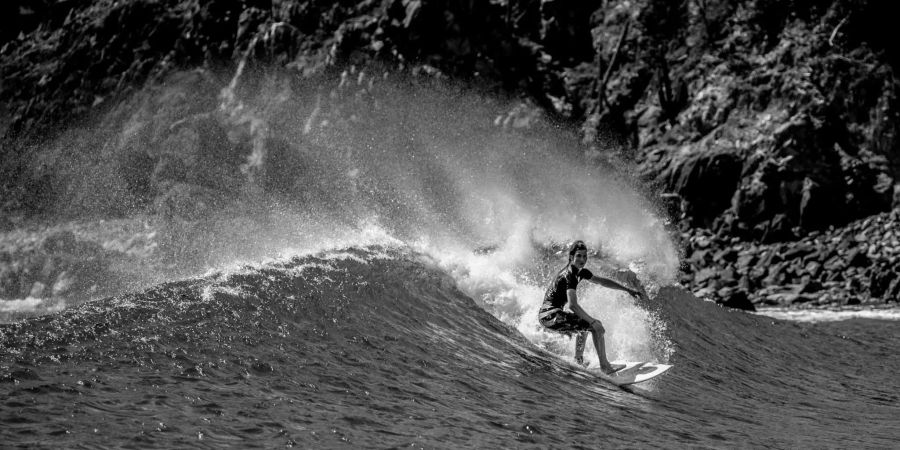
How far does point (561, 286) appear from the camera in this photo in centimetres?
1040

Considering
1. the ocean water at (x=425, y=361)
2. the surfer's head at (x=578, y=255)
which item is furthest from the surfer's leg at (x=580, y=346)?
the surfer's head at (x=578, y=255)

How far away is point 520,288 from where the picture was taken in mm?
13578

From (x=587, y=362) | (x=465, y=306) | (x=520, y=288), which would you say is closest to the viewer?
(x=587, y=362)

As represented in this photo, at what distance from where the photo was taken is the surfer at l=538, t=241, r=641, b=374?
9922 millimetres

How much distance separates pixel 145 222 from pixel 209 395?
25.3m

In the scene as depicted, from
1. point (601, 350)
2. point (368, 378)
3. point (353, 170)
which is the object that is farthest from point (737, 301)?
point (353, 170)

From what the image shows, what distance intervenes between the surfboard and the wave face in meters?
0.22

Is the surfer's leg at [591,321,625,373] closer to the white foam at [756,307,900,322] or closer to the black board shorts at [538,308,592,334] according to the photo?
the black board shorts at [538,308,592,334]

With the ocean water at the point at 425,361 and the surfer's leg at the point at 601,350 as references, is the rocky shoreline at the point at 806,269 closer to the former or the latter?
the ocean water at the point at 425,361

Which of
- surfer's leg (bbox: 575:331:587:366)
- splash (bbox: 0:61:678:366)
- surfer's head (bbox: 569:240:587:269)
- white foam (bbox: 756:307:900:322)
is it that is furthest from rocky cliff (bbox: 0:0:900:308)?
surfer's head (bbox: 569:240:587:269)

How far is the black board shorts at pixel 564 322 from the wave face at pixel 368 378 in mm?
430

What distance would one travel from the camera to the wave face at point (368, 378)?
6031 millimetres

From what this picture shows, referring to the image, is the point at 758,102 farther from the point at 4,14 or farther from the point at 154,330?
the point at 4,14

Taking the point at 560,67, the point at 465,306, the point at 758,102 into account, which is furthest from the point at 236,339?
the point at 560,67
